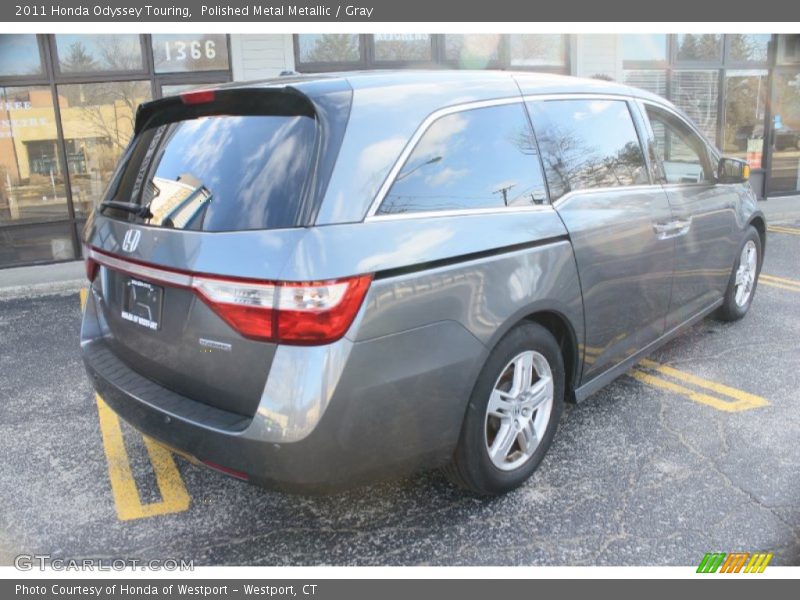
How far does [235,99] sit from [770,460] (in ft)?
9.66

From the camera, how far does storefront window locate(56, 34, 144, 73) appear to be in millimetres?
8156

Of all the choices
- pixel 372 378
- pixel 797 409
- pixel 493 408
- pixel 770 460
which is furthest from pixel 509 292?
pixel 797 409

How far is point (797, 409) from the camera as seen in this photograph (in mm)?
3793

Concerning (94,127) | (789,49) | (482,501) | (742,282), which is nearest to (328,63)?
(94,127)

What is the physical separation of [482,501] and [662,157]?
2363 mm

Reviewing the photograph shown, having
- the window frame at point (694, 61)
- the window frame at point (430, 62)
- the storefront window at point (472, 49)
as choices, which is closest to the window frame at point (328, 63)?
the window frame at point (430, 62)

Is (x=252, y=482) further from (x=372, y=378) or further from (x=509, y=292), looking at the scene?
(x=509, y=292)

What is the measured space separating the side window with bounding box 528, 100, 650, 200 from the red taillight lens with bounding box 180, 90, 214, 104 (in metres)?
1.42

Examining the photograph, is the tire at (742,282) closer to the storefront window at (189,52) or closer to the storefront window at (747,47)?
the storefront window at (189,52)

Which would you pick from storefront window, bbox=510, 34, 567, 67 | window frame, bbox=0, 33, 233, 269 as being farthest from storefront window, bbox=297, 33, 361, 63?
storefront window, bbox=510, 34, 567, 67

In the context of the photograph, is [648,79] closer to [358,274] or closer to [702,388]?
[702,388]

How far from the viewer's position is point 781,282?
662cm

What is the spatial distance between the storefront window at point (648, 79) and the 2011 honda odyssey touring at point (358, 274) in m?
8.30

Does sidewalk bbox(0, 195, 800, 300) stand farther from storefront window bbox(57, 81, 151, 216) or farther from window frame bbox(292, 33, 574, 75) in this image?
window frame bbox(292, 33, 574, 75)
